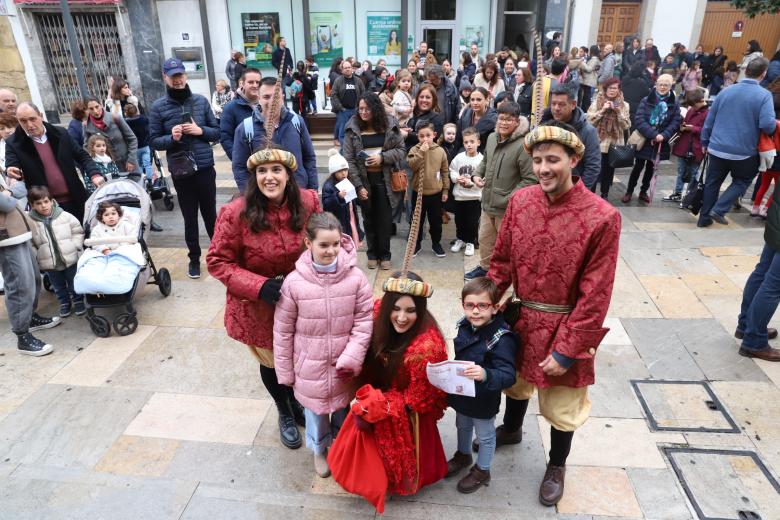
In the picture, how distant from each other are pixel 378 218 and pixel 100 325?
9.20 ft

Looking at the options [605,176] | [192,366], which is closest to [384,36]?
[605,176]

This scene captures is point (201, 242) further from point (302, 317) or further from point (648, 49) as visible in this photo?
point (648, 49)

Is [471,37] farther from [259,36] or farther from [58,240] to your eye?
[58,240]

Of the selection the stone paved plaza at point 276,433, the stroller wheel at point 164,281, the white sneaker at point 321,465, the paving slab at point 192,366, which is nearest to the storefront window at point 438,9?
the stone paved plaza at point 276,433

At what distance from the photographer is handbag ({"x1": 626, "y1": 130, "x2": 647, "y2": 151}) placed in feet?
25.0

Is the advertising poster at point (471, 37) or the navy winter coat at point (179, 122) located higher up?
the advertising poster at point (471, 37)

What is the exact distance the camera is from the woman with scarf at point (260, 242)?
2.92 meters

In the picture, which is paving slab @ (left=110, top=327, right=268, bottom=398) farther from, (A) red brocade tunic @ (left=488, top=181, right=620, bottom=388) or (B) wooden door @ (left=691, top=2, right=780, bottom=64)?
(B) wooden door @ (left=691, top=2, right=780, bottom=64)

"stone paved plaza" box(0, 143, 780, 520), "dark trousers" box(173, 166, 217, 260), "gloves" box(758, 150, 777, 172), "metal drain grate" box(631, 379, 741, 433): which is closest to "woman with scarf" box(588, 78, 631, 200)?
"gloves" box(758, 150, 777, 172)

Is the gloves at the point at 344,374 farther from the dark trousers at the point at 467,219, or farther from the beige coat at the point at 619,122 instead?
the beige coat at the point at 619,122

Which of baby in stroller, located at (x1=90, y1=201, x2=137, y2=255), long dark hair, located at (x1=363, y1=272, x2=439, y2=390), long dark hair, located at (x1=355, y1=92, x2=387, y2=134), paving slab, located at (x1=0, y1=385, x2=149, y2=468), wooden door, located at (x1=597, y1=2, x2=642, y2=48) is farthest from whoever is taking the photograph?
wooden door, located at (x1=597, y1=2, x2=642, y2=48)

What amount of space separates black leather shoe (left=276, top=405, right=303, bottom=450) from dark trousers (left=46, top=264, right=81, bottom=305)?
280cm

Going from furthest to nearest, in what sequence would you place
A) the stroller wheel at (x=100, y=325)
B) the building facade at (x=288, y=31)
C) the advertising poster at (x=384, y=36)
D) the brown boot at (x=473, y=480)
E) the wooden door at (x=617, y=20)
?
the wooden door at (x=617, y=20) → the advertising poster at (x=384, y=36) → the building facade at (x=288, y=31) → the stroller wheel at (x=100, y=325) → the brown boot at (x=473, y=480)

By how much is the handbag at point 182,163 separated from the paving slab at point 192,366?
156 cm
